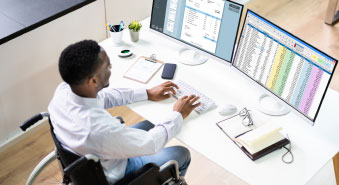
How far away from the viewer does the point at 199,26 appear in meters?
2.55

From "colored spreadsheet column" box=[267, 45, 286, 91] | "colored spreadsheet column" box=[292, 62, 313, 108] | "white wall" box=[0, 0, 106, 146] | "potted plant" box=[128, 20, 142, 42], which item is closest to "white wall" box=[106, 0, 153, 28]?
"white wall" box=[0, 0, 106, 146]

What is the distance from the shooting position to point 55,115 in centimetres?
196

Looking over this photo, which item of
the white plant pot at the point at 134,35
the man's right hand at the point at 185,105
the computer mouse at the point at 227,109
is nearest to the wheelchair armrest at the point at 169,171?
the man's right hand at the point at 185,105

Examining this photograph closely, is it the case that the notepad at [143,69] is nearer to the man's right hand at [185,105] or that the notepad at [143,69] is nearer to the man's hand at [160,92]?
the man's hand at [160,92]

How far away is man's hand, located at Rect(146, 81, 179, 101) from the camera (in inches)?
94.5

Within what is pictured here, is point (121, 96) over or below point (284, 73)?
below

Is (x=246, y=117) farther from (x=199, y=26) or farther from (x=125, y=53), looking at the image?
(x=125, y=53)

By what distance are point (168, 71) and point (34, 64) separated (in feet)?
3.51

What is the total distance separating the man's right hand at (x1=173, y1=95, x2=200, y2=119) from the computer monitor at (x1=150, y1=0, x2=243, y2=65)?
1.17ft

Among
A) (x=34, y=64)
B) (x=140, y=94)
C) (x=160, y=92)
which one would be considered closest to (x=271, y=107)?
(x=160, y=92)

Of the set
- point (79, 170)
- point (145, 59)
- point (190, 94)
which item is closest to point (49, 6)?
point (145, 59)

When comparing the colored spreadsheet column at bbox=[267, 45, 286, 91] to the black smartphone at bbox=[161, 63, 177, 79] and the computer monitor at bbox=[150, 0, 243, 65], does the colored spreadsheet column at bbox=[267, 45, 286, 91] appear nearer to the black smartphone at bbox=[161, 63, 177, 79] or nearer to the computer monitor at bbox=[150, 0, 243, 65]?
the computer monitor at bbox=[150, 0, 243, 65]

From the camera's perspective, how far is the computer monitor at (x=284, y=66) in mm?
2029

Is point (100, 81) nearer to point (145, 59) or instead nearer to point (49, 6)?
point (145, 59)
